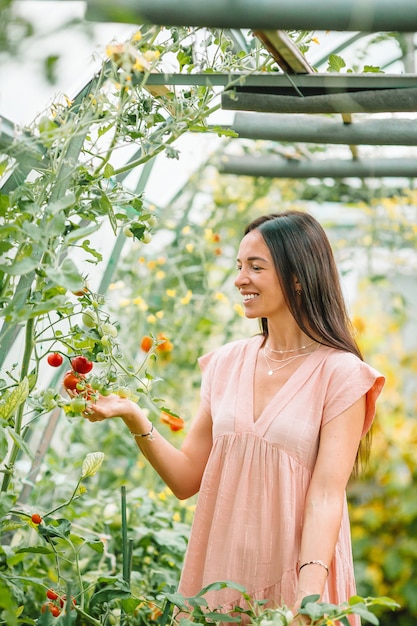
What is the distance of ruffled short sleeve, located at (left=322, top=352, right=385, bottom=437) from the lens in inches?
66.1

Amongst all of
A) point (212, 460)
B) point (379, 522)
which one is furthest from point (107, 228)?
point (379, 522)

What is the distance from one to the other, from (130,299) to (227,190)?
0.99 metres

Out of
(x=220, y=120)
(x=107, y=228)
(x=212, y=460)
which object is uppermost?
(x=220, y=120)

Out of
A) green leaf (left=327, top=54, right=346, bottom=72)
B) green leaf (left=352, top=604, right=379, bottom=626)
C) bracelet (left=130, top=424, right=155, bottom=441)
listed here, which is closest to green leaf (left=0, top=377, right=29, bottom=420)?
bracelet (left=130, top=424, right=155, bottom=441)

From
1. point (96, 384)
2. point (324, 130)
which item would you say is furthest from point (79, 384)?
point (324, 130)

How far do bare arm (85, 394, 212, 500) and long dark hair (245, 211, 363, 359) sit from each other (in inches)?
13.5

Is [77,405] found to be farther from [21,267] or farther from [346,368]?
[346,368]

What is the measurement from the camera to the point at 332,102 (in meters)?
1.72

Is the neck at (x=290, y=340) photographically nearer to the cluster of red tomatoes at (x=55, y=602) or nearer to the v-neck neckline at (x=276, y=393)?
the v-neck neckline at (x=276, y=393)

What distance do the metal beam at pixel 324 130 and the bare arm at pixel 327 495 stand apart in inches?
31.5

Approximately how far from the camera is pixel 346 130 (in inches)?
88.5

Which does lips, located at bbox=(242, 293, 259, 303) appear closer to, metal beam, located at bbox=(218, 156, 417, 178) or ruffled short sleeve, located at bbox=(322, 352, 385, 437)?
ruffled short sleeve, located at bbox=(322, 352, 385, 437)

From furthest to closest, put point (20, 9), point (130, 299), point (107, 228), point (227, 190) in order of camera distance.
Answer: point (227, 190) → point (130, 299) → point (107, 228) → point (20, 9)

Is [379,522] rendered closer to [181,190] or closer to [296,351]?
[181,190]
